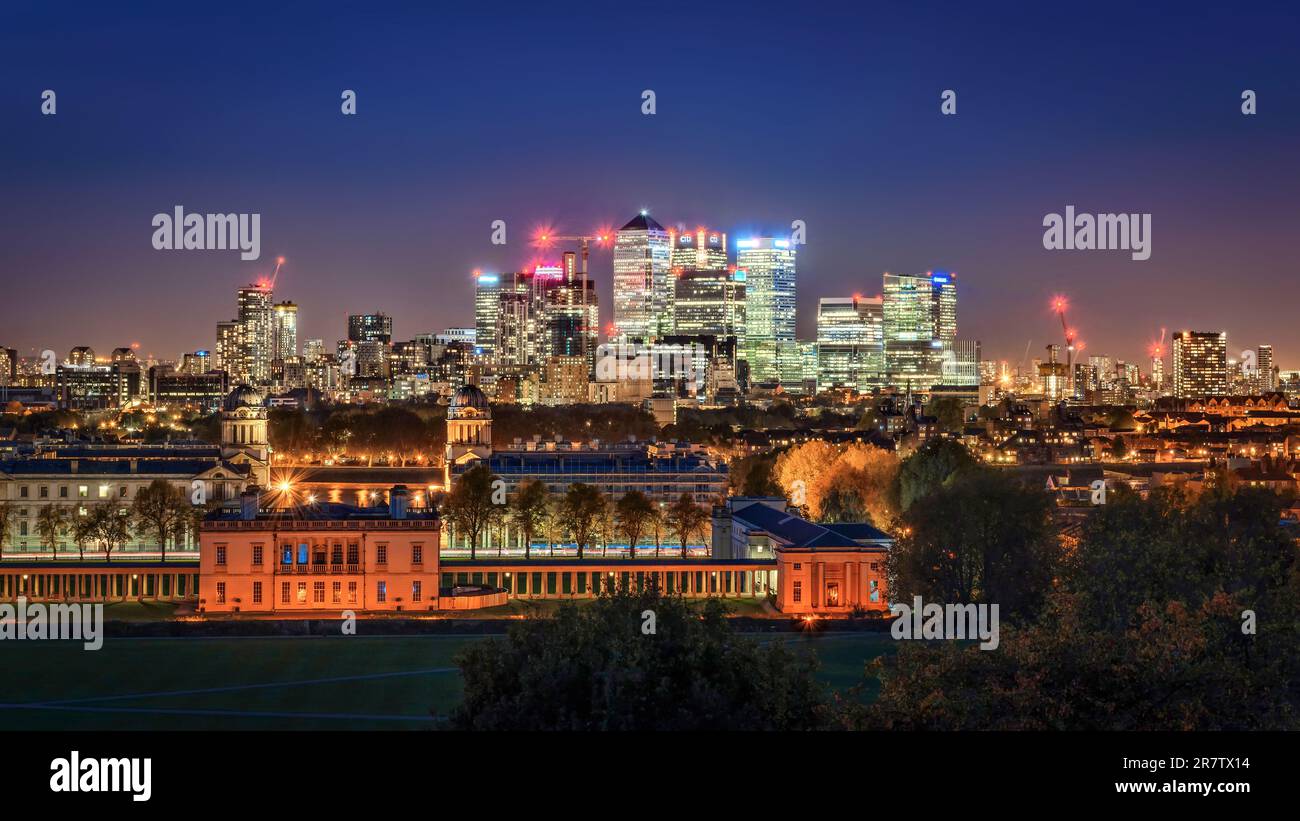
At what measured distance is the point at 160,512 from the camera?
180 ft

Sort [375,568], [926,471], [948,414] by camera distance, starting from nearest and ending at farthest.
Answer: [375,568]
[926,471]
[948,414]

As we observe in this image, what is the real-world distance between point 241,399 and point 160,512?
17498mm

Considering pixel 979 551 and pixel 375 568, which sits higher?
pixel 979 551

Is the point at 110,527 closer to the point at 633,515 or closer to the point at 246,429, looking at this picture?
the point at 246,429

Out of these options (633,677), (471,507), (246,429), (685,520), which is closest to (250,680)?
(633,677)

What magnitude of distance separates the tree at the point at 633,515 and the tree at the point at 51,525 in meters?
21.2

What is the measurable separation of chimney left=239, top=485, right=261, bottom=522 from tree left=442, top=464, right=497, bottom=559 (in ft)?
28.0

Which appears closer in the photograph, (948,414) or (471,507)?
(471,507)

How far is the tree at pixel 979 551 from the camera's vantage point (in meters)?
39.7

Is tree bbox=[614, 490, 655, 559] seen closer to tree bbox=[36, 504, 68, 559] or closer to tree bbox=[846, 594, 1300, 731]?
tree bbox=[36, 504, 68, 559]

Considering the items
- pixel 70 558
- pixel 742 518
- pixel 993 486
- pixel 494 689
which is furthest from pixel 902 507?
pixel 494 689
